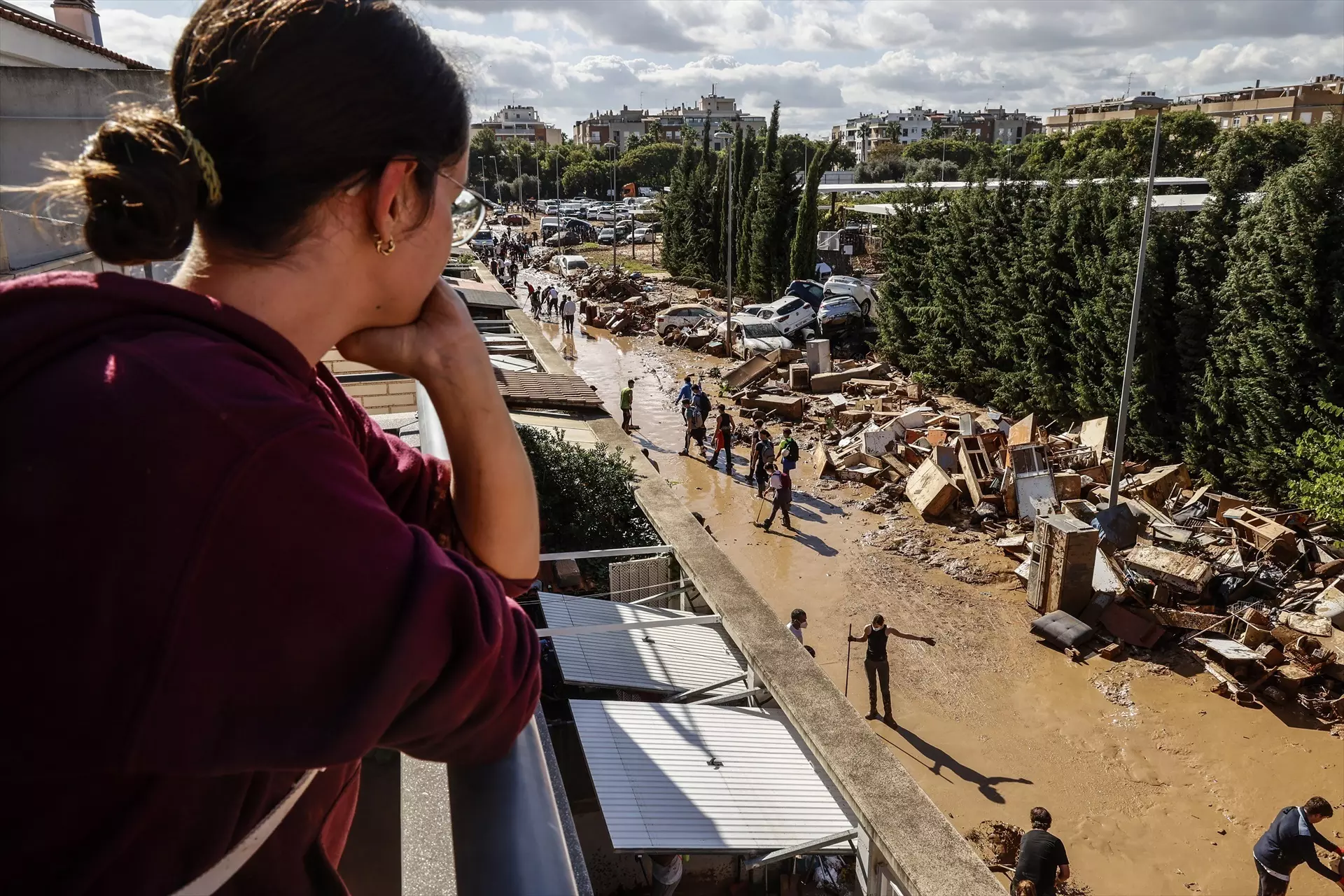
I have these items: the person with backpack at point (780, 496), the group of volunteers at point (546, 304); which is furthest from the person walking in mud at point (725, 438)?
the group of volunteers at point (546, 304)

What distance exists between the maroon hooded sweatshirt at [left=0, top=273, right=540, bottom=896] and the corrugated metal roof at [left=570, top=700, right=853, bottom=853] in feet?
14.7

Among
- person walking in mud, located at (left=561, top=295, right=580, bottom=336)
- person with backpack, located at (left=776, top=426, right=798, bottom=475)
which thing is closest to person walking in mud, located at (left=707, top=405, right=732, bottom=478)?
person with backpack, located at (left=776, top=426, right=798, bottom=475)

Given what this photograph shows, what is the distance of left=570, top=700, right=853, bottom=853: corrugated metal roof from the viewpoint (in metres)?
5.00

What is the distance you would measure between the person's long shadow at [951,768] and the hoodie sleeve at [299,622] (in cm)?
924

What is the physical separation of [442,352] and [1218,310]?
16.4 m

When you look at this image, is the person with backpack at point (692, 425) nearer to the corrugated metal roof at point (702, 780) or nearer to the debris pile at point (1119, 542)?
the debris pile at point (1119, 542)

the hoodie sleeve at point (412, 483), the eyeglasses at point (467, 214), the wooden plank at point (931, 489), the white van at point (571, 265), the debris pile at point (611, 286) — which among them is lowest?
the wooden plank at point (931, 489)

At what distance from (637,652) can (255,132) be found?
19.8 ft

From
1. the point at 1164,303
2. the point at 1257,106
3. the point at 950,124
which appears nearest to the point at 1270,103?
the point at 1257,106

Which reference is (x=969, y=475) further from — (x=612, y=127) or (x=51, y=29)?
(x=612, y=127)

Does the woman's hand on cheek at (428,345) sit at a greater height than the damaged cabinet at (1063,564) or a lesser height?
greater

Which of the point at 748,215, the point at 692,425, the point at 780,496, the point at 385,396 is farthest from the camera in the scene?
the point at 748,215

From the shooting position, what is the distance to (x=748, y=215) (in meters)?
34.0

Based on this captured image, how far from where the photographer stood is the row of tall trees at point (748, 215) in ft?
102
